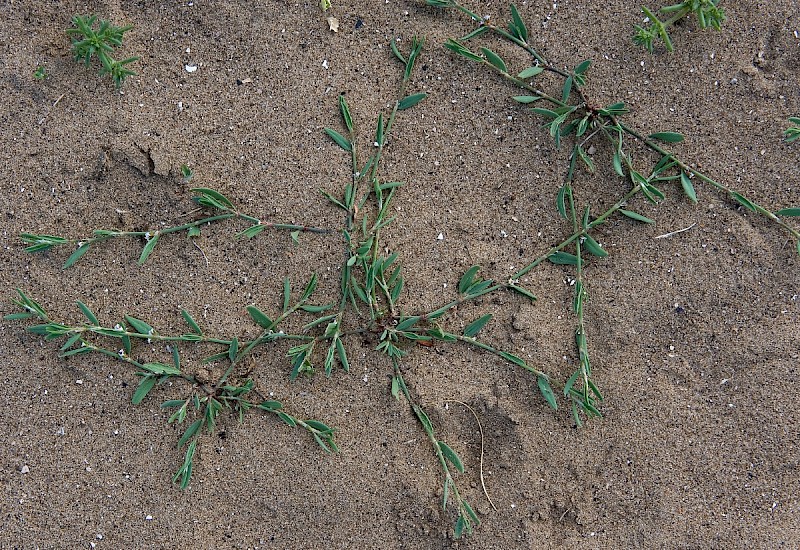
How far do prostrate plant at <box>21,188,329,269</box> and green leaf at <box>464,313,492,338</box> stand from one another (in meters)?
0.60

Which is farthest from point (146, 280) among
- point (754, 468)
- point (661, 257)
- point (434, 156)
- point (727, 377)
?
point (754, 468)

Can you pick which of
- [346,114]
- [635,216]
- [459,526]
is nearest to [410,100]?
[346,114]

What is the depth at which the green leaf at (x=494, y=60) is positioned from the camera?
220 cm

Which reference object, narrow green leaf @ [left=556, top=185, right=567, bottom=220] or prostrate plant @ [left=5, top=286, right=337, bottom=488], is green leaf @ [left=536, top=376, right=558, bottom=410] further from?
prostrate plant @ [left=5, top=286, right=337, bottom=488]

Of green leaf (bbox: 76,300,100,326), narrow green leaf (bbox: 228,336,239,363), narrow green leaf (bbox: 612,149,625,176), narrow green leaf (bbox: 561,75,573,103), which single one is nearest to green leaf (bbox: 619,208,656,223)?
narrow green leaf (bbox: 612,149,625,176)

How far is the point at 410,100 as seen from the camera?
2221mm

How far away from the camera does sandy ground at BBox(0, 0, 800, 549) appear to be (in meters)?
2.21

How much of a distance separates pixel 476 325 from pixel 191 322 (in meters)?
0.98

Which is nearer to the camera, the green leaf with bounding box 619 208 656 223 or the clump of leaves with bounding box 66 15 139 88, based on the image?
the clump of leaves with bounding box 66 15 139 88

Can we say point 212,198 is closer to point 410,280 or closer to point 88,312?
point 88,312

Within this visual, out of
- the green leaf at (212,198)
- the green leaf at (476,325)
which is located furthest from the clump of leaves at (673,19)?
the green leaf at (212,198)

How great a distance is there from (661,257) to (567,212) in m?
0.37

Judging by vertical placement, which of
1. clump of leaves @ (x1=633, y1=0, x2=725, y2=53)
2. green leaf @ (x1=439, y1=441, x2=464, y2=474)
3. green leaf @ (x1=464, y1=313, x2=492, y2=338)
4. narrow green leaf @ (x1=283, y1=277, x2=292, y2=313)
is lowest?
green leaf @ (x1=439, y1=441, x2=464, y2=474)

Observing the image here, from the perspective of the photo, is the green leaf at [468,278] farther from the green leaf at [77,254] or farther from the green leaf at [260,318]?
the green leaf at [77,254]
